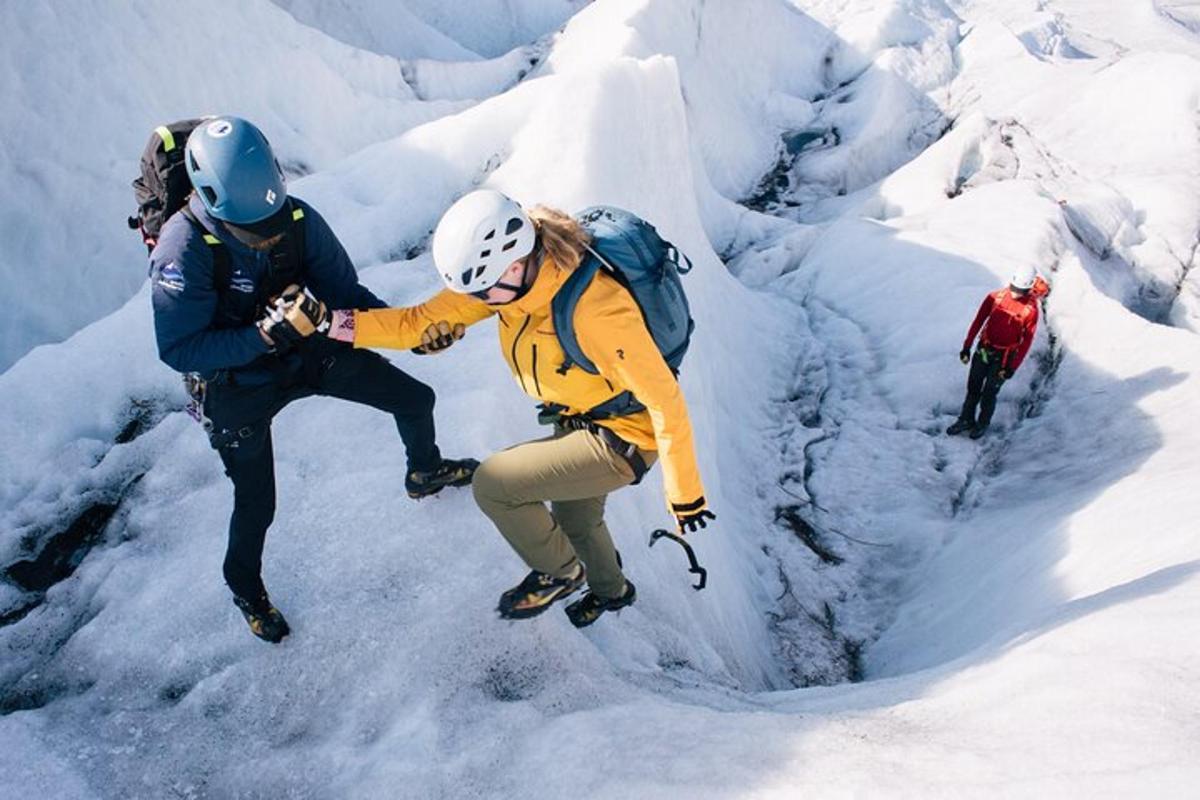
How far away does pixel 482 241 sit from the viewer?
3.04 metres

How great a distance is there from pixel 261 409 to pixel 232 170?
1.09 m

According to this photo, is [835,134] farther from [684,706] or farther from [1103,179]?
[684,706]

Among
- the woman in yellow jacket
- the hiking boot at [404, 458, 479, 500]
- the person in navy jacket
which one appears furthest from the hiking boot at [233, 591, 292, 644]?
the woman in yellow jacket

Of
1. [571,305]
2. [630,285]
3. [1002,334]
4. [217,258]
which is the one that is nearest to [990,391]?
[1002,334]

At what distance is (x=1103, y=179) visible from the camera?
17.7 metres

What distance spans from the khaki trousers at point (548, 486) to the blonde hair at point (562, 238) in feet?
2.64

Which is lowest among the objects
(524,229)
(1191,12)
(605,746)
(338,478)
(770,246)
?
(1191,12)

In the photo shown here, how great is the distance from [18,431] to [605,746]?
453 cm

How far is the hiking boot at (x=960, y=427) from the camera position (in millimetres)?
9375

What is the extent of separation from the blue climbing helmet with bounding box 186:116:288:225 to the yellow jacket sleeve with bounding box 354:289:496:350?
0.66 meters

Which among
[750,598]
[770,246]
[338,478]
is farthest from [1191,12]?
[338,478]

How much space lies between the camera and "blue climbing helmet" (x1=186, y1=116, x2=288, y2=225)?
309 centimetres

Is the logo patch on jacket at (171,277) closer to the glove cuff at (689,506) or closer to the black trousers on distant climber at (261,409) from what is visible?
the black trousers on distant climber at (261,409)

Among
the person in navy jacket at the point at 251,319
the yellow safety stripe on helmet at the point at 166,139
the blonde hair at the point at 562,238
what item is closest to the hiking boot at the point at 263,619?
the person in navy jacket at the point at 251,319
